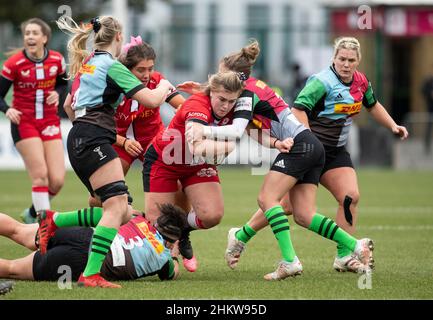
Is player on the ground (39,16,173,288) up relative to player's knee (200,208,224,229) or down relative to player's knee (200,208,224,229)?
up

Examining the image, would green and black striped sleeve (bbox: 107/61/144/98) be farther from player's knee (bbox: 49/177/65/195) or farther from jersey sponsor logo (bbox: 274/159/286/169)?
player's knee (bbox: 49/177/65/195)

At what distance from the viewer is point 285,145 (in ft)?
24.1

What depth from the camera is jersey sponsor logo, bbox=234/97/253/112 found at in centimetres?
723

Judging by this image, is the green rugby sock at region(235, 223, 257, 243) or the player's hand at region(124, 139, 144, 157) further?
the player's hand at region(124, 139, 144, 157)

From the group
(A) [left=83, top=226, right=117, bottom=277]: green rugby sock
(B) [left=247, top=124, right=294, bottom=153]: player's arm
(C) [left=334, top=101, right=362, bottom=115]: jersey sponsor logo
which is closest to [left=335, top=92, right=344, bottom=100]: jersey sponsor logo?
(C) [left=334, top=101, right=362, bottom=115]: jersey sponsor logo

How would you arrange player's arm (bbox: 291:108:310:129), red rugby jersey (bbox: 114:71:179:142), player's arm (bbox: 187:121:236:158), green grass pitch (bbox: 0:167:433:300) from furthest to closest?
red rugby jersey (bbox: 114:71:179:142)
player's arm (bbox: 291:108:310:129)
player's arm (bbox: 187:121:236:158)
green grass pitch (bbox: 0:167:433:300)

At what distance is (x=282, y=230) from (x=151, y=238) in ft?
3.31

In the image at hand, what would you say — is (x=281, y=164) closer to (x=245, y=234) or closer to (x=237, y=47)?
(x=245, y=234)

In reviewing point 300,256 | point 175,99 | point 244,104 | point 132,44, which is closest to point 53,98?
point 175,99

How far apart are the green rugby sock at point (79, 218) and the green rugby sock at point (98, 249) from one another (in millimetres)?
417

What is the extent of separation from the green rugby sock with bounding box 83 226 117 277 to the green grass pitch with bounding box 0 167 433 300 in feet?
0.56

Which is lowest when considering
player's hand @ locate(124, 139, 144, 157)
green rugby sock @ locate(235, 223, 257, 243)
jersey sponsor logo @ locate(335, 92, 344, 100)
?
green rugby sock @ locate(235, 223, 257, 243)
